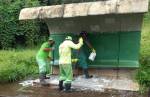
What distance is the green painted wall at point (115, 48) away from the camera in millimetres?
12867

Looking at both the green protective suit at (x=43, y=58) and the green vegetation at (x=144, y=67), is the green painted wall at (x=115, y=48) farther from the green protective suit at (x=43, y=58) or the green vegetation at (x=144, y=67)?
the green protective suit at (x=43, y=58)

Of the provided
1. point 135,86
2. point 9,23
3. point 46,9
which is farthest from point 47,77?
point 9,23

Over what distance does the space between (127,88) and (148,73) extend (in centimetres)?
96

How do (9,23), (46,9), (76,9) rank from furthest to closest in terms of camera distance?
(9,23) < (46,9) < (76,9)

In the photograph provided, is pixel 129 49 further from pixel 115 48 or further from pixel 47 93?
pixel 47 93

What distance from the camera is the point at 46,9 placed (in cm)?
1316

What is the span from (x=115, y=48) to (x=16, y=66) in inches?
162

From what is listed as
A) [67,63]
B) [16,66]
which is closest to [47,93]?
[67,63]

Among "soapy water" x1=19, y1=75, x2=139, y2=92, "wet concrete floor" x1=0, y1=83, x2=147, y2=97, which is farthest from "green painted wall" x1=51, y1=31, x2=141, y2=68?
"wet concrete floor" x1=0, y1=83, x2=147, y2=97

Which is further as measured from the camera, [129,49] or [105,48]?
[105,48]

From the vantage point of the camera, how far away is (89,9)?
1205cm

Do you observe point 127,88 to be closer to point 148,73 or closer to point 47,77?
point 148,73

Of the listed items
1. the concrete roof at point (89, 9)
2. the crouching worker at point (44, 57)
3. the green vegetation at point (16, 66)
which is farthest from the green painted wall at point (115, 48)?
the green vegetation at point (16, 66)

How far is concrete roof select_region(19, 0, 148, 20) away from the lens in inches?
454
